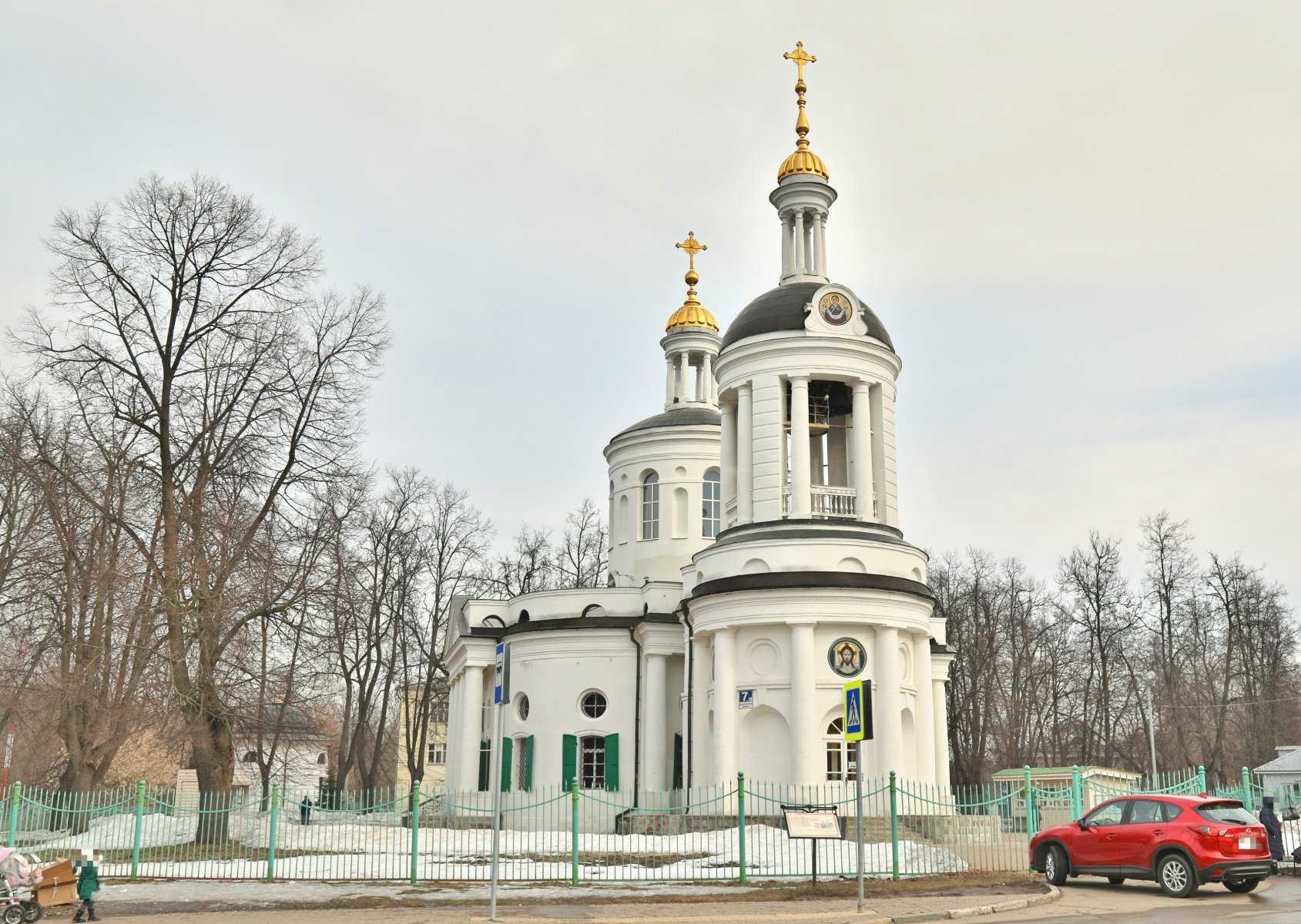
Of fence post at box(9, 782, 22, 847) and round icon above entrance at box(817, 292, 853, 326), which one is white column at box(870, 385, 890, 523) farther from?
fence post at box(9, 782, 22, 847)

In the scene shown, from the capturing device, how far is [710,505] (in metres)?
41.1

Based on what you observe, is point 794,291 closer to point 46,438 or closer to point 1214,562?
point 46,438

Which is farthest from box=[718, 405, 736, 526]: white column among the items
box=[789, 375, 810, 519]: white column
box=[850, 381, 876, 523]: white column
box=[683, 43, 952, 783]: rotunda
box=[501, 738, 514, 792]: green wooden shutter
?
box=[501, 738, 514, 792]: green wooden shutter

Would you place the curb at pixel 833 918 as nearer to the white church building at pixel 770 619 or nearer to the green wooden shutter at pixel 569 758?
the white church building at pixel 770 619

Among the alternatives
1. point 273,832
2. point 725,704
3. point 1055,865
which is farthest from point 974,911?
point 725,704

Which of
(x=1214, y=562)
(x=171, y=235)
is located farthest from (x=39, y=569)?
(x=1214, y=562)

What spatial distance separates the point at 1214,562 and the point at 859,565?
105ft

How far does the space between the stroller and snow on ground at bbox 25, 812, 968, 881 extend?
4.56 meters

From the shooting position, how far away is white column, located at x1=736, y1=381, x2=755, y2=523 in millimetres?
31281

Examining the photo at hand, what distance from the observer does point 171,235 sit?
99.2 ft

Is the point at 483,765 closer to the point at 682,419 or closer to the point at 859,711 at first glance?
the point at 682,419

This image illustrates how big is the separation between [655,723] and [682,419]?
1159 cm

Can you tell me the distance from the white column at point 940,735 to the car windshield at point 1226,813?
13.9m

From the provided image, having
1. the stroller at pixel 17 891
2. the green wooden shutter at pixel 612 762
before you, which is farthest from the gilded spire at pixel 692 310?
the stroller at pixel 17 891
